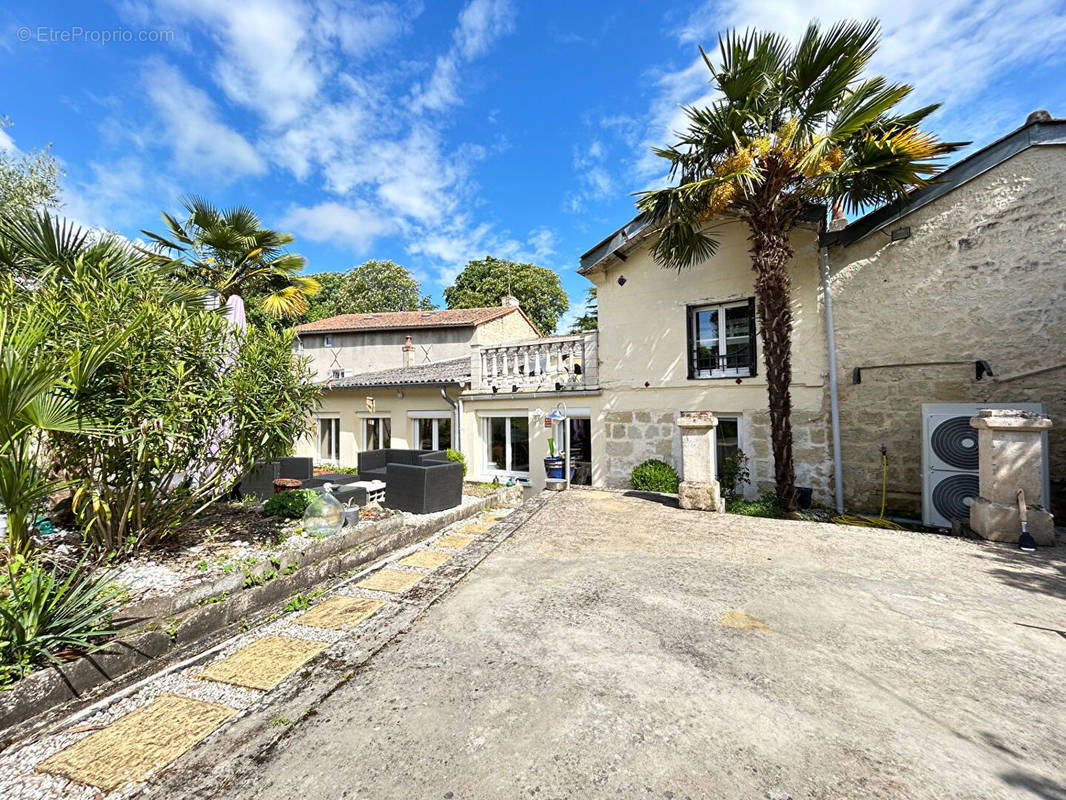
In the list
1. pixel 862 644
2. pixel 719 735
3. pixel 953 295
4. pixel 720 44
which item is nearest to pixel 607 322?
pixel 720 44

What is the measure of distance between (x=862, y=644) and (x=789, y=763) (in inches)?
65.1

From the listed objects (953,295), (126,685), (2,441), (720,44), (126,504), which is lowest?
(126,685)

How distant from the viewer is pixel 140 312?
4051 millimetres

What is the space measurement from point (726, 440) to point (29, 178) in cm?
2061

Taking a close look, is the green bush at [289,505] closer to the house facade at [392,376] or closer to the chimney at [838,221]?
the house facade at [392,376]

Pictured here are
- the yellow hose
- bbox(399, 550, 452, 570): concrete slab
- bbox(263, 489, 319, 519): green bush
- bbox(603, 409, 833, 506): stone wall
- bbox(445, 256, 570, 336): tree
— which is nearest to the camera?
bbox(399, 550, 452, 570): concrete slab

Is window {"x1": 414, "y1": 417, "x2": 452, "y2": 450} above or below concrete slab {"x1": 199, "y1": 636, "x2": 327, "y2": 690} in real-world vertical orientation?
above

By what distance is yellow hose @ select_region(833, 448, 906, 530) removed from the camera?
290 inches

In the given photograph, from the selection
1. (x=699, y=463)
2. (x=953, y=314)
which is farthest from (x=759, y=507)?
(x=953, y=314)

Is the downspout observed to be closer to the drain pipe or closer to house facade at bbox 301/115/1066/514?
house facade at bbox 301/115/1066/514

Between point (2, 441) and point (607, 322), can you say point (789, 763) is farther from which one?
point (607, 322)

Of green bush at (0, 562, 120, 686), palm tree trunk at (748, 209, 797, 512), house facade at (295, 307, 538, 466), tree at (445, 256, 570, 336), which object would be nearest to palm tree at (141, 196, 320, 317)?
house facade at (295, 307, 538, 466)

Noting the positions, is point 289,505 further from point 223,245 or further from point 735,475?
point 735,475

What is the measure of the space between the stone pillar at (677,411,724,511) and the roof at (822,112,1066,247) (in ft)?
15.3
